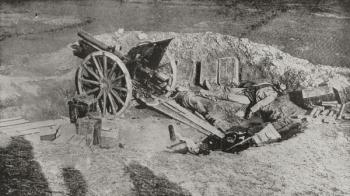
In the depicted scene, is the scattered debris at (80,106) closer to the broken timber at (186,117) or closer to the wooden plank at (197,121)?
the broken timber at (186,117)

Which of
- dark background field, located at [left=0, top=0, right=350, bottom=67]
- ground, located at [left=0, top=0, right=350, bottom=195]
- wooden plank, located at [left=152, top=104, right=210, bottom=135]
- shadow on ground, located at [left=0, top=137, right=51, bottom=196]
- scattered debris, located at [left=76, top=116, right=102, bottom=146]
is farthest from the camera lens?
dark background field, located at [left=0, top=0, right=350, bottom=67]

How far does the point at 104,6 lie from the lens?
13.1 metres

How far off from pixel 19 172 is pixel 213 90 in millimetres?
5154

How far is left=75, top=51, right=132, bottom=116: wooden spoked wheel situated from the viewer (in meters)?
7.89

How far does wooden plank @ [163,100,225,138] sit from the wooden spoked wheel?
1116 mm

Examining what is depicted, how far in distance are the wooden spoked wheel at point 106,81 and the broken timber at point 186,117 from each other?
2.89 ft

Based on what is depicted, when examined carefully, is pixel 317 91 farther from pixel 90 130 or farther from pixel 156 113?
pixel 90 130

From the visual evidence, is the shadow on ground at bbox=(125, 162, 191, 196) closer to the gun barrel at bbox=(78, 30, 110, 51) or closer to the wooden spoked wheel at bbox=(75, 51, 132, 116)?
the wooden spoked wheel at bbox=(75, 51, 132, 116)

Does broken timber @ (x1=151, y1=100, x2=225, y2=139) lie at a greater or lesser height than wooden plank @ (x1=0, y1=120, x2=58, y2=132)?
greater

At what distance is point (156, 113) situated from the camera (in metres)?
8.81

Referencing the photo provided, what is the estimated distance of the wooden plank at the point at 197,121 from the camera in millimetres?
7770

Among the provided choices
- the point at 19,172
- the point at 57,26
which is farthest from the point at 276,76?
the point at 57,26

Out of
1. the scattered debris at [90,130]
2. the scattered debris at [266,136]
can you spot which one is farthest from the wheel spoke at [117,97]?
the scattered debris at [266,136]

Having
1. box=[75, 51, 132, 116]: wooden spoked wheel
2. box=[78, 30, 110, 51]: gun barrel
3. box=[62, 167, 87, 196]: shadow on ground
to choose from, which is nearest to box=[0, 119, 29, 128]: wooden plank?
box=[75, 51, 132, 116]: wooden spoked wheel
